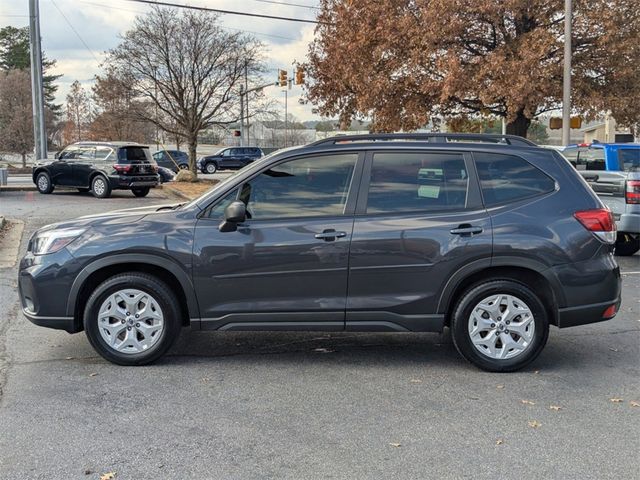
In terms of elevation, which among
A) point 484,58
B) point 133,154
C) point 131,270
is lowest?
point 131,270

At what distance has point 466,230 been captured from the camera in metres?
5.10

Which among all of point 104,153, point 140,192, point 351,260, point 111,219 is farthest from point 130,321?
point 140,192

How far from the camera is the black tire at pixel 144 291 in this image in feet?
16.9

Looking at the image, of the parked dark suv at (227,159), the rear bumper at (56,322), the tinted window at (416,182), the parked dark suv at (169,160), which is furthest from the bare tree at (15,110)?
the tinted window at (416,182)

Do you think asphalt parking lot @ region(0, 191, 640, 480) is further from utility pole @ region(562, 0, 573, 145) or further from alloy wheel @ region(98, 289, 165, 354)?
utility pole @ region(562, 0, 573, 145)

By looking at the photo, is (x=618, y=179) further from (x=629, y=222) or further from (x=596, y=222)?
(x=596, y=222)

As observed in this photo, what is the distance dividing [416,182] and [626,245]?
289 inches

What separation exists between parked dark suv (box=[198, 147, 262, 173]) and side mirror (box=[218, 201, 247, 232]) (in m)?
40.3

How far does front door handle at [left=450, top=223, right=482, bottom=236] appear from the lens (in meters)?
5.10

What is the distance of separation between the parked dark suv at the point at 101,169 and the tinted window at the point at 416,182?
16.6 m

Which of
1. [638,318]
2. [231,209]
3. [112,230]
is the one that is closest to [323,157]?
[231,209]

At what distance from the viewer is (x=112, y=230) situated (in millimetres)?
5195

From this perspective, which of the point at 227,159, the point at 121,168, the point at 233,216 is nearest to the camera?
the point at 233,216

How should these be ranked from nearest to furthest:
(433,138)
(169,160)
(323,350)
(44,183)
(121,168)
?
(433,138) → (323,350) → (121,168) → (44,183) → (169,160)
